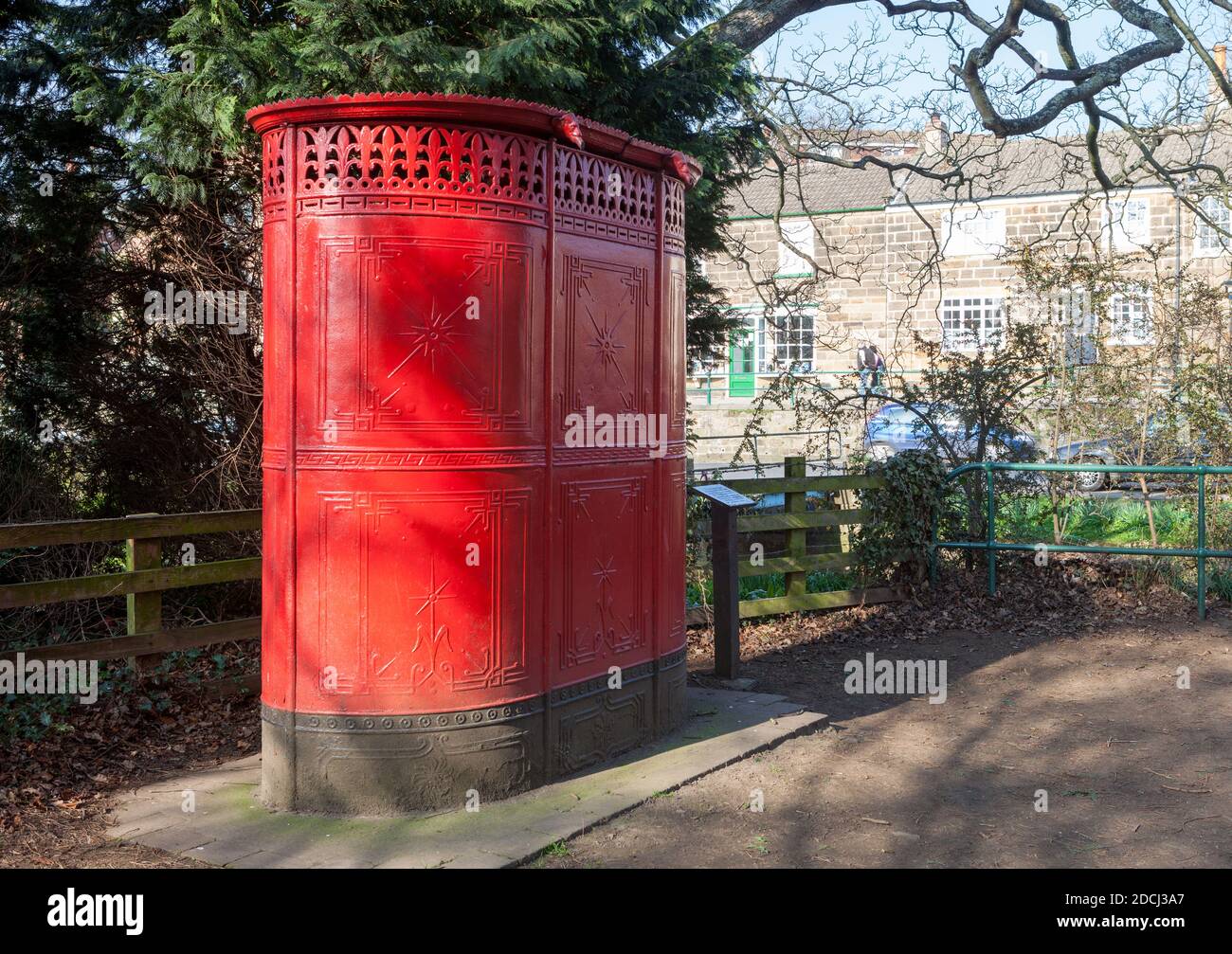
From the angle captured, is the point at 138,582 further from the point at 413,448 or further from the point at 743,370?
the point at 743,370

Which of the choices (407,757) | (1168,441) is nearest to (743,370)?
(1168,441)

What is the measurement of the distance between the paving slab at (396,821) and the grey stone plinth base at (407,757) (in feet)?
0.24

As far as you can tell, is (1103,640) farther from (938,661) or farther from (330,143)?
(330,143)

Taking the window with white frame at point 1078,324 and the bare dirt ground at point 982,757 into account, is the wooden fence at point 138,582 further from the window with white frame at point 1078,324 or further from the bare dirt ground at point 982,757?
the window with white frame at point 1078,324

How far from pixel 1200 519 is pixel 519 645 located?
669 centimetres

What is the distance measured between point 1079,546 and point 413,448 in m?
7.09

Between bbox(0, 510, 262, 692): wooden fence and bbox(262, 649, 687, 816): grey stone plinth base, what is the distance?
1792 mm

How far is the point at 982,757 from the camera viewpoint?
6371 mm

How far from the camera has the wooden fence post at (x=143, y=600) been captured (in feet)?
22.6

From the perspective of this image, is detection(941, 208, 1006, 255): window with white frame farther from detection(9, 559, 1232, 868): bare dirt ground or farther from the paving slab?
the paving slab

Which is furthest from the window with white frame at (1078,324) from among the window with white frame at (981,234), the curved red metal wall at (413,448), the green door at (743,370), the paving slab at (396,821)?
the window with white frame at (981,234)

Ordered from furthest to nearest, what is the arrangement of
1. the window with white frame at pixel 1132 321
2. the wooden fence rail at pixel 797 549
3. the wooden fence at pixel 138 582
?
1. the window with white frame at pixel 1132 321
2. the wooden fence rail at pixel 797 549
3. the wooden fence at pixel 138 582

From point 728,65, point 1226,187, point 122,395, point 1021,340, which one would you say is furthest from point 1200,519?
point 122,395

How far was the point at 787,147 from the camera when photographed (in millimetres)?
12398
